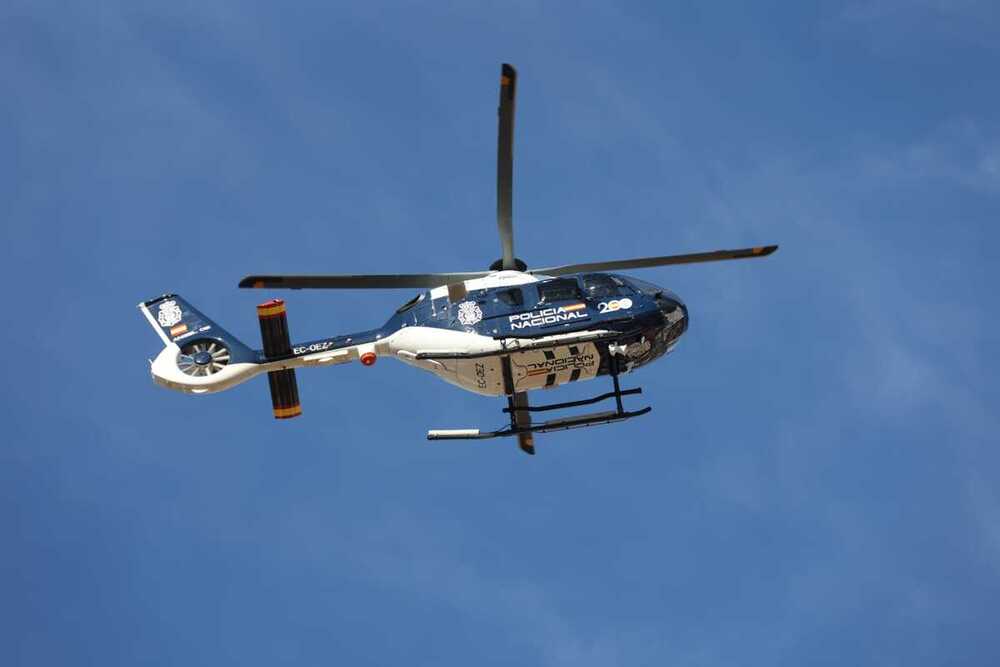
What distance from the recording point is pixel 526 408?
77.8 feet

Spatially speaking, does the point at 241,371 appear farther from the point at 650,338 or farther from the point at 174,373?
the point at 650,338

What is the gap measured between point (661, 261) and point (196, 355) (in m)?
8.16

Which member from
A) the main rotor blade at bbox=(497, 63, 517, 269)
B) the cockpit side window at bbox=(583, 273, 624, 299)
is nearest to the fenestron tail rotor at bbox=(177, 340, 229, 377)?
the main rotor blade at bbox=(497, 63, 517, 269)

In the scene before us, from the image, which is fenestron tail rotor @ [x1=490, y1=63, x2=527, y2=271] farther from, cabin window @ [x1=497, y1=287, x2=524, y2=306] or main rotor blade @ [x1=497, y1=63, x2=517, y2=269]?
cabin window @ [x1=497, y1=287, x2=524, y2=306]

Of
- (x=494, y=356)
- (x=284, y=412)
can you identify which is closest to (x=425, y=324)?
(x=494, y=356)

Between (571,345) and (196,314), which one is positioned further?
(196,314)

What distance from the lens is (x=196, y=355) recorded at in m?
24.6

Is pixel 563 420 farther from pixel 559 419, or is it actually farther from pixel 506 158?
pixel 506 158

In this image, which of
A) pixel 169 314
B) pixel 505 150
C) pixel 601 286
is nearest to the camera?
pixel 505 150

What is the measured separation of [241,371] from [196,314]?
5.36 ft

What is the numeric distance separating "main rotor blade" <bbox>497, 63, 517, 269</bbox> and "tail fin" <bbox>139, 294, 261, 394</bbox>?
4892 millimetres

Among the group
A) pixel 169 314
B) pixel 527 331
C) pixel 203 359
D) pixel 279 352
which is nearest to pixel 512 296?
pixel 527 331

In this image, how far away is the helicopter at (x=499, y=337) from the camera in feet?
77.4

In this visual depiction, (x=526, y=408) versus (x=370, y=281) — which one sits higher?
(x=370, y=281)
